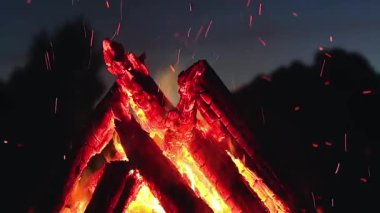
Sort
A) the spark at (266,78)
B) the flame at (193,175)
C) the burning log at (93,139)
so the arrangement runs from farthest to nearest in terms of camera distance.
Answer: the spark at (266,78) < the burning log at (93,139) < the flame at (193,175)

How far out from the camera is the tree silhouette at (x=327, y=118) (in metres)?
10.1

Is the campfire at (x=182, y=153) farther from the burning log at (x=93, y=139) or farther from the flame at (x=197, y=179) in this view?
the burning log at (x=93, y=139)

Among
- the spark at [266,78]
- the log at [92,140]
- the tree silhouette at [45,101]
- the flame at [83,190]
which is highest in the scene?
the tree silhouette at [45,101]

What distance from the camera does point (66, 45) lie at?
44.6 ft

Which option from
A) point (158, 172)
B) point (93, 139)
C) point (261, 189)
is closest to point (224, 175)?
point (261, 189)

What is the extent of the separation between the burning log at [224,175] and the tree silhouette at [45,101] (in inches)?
230

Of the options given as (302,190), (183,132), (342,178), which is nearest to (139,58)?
(183,132)

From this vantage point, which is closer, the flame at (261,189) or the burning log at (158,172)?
the burning log at (158,172)

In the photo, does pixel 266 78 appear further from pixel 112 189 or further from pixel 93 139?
pixel 112 189

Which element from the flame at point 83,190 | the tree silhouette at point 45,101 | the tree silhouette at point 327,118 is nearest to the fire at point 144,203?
the flame at point 83,190

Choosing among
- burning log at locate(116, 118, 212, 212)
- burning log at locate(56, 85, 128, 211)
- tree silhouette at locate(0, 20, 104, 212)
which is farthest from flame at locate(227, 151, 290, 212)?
tree silhouette at locate(0, 20, 104, 212)

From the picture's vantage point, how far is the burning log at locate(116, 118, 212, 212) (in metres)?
3.76

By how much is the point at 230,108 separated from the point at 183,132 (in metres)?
0.54

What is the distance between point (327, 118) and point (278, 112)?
4.51 ft
